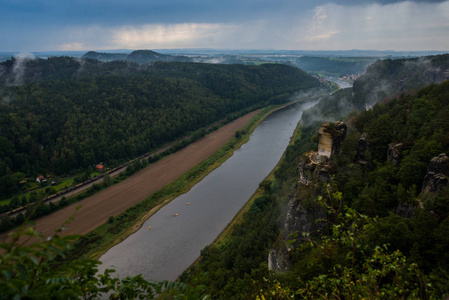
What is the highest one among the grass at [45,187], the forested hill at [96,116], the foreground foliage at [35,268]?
the foreground foliage at [35,268]

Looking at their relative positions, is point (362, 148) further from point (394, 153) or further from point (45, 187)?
point (45, 187)

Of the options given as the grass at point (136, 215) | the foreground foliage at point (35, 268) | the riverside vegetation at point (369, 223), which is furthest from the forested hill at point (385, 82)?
the foreground foliage at point (35, 268)

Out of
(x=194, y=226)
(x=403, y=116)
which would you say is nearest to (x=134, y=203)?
(x=194, y=226)

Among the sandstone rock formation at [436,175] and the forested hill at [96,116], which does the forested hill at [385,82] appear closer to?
the forested hill at [96,116]

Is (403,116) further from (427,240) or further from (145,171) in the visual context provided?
(145,171)

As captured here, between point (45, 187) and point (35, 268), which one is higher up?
point (35, 268)

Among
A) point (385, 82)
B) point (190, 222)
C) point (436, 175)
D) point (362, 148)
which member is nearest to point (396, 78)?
point (385, 82)
